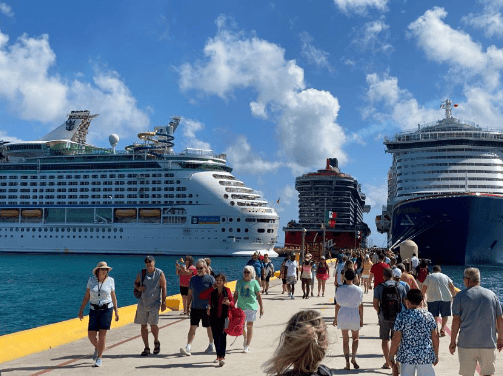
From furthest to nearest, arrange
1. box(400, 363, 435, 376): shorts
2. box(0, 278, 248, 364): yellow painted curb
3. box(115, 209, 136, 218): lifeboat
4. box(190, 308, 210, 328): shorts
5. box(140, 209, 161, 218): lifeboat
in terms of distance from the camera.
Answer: box(115, 209, 136, 218): lifeboat < box(140, 209, 161, 218): lifeboat < box(0, 278, 248, 364): yellow painted curb < box(190, 308, 210, 328): shorts < box(400, 363, 435, 376): shorts

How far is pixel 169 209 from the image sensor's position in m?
77.3

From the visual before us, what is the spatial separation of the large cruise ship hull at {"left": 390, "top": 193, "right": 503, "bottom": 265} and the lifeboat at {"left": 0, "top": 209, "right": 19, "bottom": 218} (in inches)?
2357

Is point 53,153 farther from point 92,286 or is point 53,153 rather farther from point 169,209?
point 92,286

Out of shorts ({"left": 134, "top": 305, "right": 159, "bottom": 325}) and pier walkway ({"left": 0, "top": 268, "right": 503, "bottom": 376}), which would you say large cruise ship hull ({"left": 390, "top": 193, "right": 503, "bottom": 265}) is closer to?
pier walkway ({"left": 0, "top": 268, "right": 503, "bottom": 376})

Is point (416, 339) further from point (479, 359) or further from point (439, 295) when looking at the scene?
point (439, 295)

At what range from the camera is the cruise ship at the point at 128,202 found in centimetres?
7419

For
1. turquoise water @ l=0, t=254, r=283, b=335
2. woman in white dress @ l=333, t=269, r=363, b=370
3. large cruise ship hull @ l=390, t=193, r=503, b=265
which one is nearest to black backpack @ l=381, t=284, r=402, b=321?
woman in white dress @ l=333, t=269, r=363, b=370

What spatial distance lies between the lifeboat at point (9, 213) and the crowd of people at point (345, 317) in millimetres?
77019

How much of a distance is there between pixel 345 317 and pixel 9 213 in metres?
84.4

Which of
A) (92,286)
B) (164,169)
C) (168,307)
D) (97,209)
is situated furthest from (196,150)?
(92,286)

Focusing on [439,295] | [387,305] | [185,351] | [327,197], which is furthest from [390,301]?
[327,197]

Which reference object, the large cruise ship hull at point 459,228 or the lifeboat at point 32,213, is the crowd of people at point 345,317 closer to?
the large cruise ship hull at point 459,228

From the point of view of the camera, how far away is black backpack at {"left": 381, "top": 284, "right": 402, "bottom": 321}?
27.3ft

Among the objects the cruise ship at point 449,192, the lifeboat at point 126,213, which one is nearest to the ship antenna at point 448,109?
the cruise ship at point 449,192
